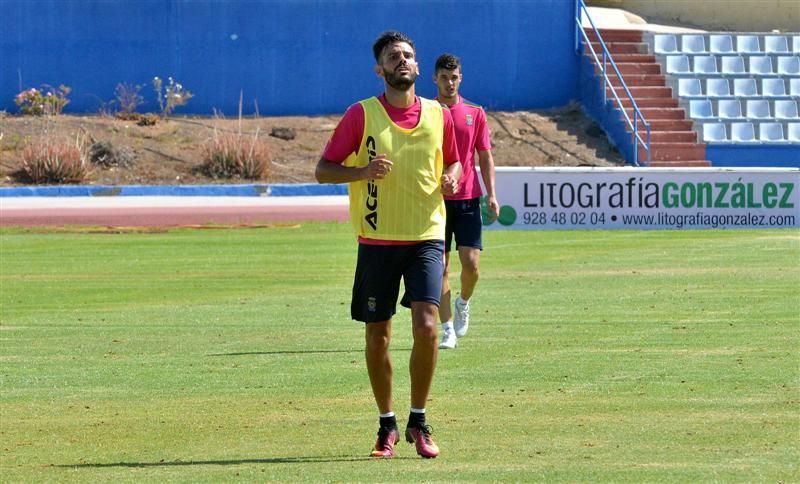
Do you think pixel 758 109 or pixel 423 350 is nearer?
pixel 423 350

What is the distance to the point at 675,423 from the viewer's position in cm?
885

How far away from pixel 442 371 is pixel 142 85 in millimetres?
33282

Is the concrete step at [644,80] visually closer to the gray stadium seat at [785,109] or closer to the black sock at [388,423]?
the gray stadium seat at [785,109]

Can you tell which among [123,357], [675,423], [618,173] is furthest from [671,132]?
[675,423]

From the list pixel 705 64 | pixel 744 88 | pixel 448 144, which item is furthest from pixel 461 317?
pixel 705 64

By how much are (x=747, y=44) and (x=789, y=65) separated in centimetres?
133

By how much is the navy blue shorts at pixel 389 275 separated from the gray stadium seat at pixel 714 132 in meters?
31.8

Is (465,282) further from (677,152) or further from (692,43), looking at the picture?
(692,43)

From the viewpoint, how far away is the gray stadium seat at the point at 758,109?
1587 inches

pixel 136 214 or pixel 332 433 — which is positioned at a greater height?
pixel 332 433

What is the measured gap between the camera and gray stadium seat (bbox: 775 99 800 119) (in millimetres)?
40469

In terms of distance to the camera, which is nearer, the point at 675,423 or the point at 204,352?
the point at 675,423

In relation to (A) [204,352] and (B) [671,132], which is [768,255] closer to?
(A) [204,352]

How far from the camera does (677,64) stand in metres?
42.0
